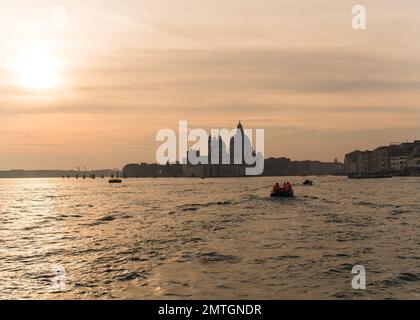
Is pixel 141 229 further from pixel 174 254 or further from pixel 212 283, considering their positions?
pixel 212 283

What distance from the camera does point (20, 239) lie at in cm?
3600

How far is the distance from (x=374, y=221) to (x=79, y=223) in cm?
2787

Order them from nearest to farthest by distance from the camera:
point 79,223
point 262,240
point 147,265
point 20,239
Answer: point 147,265
point 262,240
point 20,239
point 79,223

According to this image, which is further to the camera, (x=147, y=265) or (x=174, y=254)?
(x=174, y=254)

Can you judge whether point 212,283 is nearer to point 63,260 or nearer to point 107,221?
point 63,260

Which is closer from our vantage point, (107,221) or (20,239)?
(20,239)

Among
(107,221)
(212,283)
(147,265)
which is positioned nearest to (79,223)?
(107,221)

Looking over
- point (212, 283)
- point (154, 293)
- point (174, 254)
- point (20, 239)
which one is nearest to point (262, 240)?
point (174, 254)

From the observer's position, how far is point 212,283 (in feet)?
66.1

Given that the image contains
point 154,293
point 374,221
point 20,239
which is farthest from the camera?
point 374,221

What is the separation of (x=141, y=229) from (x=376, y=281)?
2386cm
